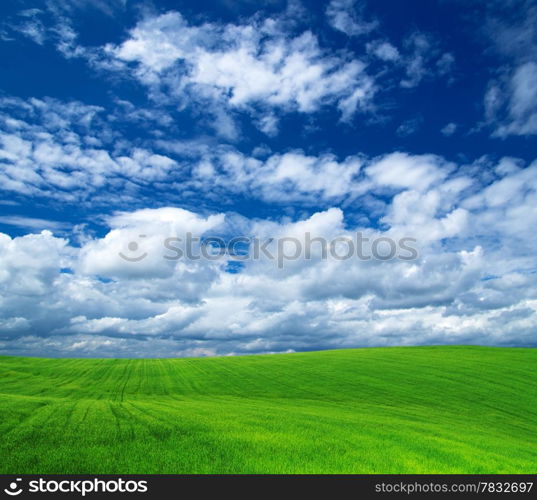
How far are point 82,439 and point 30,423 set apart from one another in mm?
2955

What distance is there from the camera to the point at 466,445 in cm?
1410

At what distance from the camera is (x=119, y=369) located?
55656mm

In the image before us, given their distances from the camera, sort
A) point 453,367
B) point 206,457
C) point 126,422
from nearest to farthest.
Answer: point 206,457
point 126,422
point 453,367
